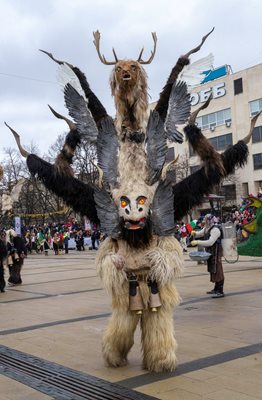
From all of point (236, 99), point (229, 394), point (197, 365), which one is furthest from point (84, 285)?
point (236, 99)

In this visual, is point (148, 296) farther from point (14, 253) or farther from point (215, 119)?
point (215, 119)

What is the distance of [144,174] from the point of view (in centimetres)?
452

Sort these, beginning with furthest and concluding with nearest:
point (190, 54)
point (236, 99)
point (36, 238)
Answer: point (236, 99)
point (36, 238)
point (190, 54)

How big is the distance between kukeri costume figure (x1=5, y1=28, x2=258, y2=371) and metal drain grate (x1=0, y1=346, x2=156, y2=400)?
39 cm

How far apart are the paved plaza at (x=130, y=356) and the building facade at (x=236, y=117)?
3451 cm

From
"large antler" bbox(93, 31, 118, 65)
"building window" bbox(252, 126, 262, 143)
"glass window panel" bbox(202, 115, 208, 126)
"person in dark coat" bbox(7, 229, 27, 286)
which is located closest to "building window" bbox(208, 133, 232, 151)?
"glass window panel" bbox(202, 115, 208, 126)

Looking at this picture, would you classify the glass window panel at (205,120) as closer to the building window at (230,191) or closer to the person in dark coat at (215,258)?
the building window at (230,191)

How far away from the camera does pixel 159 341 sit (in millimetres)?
4266

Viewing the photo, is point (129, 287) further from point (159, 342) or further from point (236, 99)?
point (236, 99)

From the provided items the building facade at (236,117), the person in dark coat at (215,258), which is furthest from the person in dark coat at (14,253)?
the building facade at (236,117)

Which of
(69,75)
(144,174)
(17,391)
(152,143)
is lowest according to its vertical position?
(17,391)

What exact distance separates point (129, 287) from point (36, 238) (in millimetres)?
28948

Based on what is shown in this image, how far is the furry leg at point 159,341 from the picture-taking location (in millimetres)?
4277

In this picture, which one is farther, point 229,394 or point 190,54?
point 190,54
